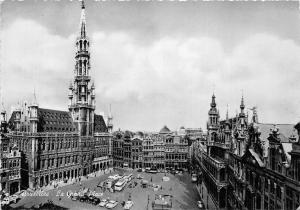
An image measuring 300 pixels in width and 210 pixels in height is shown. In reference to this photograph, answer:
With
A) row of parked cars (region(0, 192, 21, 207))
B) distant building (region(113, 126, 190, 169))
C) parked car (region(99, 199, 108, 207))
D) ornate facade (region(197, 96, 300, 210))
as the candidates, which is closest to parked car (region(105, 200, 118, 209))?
parked car (region(99, 199, 108, 207))

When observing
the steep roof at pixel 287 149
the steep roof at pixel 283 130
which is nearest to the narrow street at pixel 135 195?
the steep roof at pixel 283 130

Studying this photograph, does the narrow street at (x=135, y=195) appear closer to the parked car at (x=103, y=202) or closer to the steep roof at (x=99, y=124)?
the parked car at (x=103, y=202)

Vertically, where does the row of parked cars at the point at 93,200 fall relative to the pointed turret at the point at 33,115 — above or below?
below

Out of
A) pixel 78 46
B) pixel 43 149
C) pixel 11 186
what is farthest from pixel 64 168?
A: pixel 78 46

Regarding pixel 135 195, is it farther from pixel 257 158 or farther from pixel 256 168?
pixel 257 158

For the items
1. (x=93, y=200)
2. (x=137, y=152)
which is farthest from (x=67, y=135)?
(x=93, y=200)

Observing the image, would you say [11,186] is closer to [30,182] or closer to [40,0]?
[30,182]

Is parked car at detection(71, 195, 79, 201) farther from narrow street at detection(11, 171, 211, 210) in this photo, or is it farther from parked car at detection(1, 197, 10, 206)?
parked car at detection(1, 197, 10, 206)
